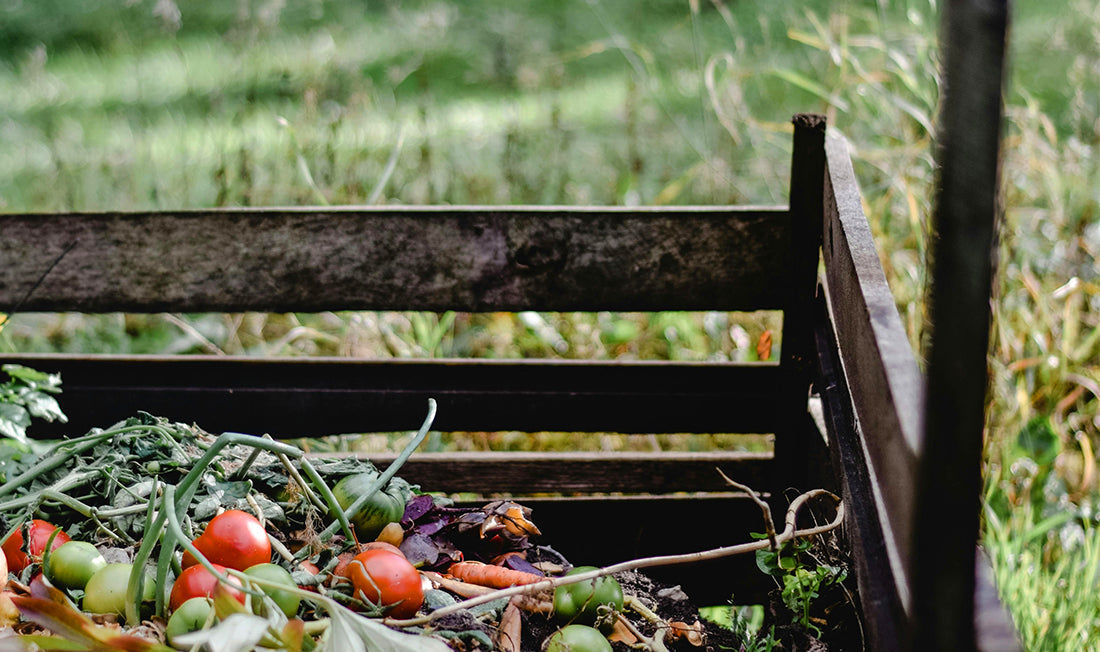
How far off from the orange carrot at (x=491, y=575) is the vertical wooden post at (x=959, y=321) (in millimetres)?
708

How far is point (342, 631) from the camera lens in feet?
3.22

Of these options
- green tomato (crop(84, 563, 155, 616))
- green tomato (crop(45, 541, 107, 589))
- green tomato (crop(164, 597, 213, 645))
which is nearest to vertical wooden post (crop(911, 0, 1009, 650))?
green tomato (crop(164, 597, 213, 645))

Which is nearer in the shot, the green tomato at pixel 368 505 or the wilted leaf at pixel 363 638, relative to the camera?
the wilted leaf at pixel 363 638

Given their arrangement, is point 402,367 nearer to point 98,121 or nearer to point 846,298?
point 846,298

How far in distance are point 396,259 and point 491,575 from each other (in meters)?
0.79

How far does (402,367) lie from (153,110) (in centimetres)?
388

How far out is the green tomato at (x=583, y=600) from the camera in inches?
48.9

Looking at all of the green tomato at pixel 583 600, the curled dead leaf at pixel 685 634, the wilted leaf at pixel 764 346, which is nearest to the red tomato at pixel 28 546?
the green tomato at pixel 583 600

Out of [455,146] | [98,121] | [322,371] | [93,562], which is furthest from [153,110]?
[93,562]

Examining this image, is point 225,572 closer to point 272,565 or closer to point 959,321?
point 272,565

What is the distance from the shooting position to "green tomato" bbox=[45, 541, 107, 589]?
1.19 m

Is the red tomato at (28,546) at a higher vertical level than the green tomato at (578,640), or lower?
higher

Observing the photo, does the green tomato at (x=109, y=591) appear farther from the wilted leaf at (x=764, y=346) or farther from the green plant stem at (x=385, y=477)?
the wilted leaf at (x=764, y=346)

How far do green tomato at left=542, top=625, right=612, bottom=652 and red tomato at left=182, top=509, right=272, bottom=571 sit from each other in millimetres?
413
